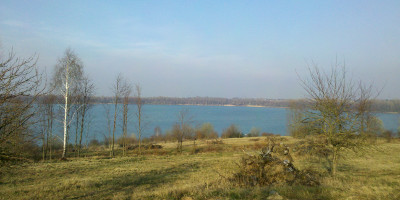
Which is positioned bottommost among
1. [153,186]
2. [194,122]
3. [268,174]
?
[194,122]

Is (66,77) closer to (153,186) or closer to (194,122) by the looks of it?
(153,186)

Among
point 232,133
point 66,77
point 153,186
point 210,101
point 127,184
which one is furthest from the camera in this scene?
point 210,101

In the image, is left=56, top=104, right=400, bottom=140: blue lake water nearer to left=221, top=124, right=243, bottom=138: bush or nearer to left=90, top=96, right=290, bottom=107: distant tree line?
left=221, top=124, right=243, bottom=138: bush

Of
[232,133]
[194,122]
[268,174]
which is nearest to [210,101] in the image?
[194,122]

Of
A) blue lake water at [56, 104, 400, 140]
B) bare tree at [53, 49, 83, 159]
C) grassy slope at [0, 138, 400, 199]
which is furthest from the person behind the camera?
blue lake water at [56, 104, 400, 140]

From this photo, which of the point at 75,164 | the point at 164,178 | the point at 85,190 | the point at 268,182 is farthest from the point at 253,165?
the point at 75,164

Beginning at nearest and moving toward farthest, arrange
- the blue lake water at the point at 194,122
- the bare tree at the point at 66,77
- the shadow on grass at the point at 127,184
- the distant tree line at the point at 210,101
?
the shadow on grass at the point at 127,184, the bare tree at the point at 66,77, the blue lake water at the point at 194,122, the distant tree line at the point at 210,101

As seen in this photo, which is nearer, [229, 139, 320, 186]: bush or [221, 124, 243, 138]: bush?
[229, 139, 320, 186]: bush

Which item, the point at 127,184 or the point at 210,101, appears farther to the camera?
the point at 210,101

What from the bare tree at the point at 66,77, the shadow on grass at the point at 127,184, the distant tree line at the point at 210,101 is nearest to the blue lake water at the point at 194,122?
the bare tree at the point at 66,77

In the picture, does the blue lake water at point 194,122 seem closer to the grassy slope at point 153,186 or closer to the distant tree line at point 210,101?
the grassy slope at point 153,186

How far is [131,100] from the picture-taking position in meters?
25.4

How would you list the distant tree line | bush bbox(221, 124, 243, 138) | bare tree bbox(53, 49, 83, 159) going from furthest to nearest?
1. the distant tree line
2. bush bbox(221, 124, 243, 138)
3. bare tree bbox(53, 49, 83, 159)

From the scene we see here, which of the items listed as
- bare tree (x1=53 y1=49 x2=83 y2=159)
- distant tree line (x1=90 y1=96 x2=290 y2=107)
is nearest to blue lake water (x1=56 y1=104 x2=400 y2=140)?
bare tree (x1=53 y1=49 x2=83 y2=159)
